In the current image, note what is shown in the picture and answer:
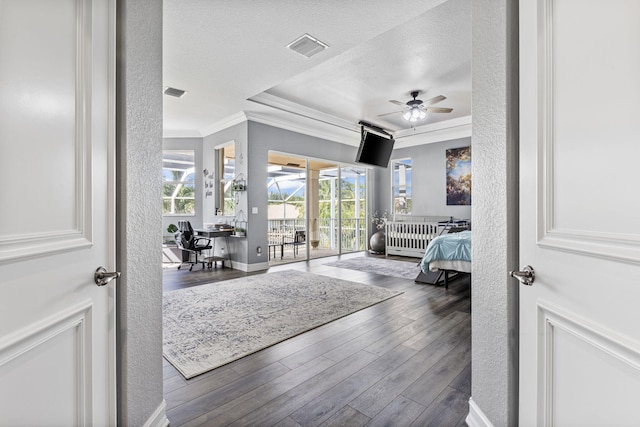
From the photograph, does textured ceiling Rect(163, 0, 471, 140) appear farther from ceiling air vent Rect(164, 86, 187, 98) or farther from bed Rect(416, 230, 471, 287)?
bed Rect(416, 230, 471, 287)

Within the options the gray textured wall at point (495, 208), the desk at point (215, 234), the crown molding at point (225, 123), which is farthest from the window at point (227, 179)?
the gray textured wall at point (495, 208)

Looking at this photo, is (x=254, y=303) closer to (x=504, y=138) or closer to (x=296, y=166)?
(x=504, y=138)

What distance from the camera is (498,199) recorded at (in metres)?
1.29

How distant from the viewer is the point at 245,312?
3.16 metres

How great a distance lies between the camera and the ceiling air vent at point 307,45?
3.05 metres

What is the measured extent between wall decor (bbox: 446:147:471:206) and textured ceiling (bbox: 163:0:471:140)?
1.06 metres

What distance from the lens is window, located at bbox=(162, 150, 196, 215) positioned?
6824 mm

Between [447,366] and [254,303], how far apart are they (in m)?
2.15
